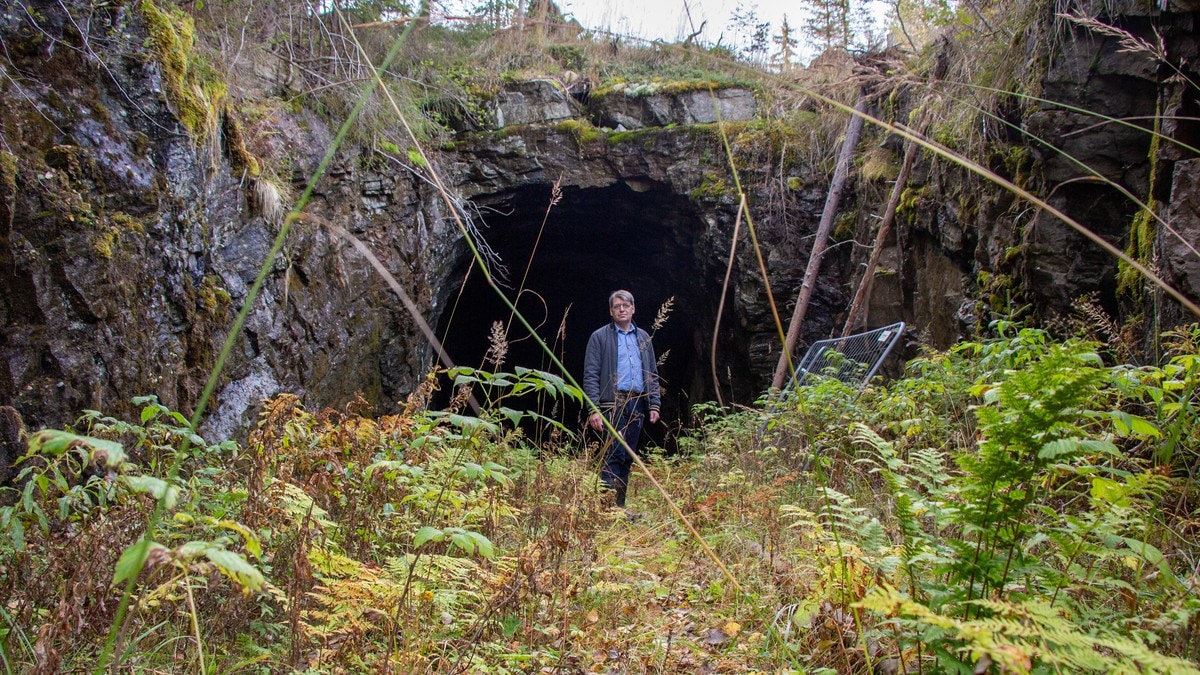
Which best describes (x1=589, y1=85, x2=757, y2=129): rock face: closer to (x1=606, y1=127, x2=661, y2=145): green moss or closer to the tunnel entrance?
(x1=606, y1=127, x2=661, y2=145): green moss

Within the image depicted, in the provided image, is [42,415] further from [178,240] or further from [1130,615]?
[1130,615]

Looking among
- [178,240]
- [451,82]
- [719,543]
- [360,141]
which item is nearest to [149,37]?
[178,240]

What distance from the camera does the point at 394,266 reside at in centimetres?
742

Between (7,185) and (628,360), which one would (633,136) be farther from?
(7,185)

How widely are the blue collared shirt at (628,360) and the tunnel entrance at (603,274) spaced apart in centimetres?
265

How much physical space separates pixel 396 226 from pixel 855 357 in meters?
4.79

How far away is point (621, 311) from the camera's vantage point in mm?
5383

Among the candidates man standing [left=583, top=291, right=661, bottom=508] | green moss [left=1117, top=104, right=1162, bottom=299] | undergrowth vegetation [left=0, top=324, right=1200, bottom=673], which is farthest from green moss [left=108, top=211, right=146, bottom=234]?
green moss [left=1117, top=104, right=1162, bottom=299]

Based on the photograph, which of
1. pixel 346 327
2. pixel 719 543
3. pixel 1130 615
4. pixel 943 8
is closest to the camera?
pixel 1130 615

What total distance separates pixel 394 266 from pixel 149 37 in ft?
11.6

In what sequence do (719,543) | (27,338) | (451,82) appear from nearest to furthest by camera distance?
(719,543) → (27,338) → (451,82)

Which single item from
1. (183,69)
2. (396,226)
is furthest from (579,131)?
(183,69)

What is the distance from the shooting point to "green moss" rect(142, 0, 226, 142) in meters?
4.08

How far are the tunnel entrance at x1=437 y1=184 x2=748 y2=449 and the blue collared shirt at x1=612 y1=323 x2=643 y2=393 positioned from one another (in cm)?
265
